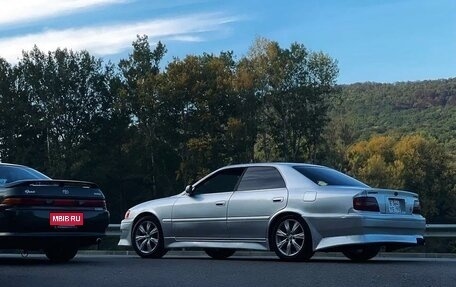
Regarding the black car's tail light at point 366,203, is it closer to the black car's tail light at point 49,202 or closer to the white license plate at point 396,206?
the white license plate at point 396,206

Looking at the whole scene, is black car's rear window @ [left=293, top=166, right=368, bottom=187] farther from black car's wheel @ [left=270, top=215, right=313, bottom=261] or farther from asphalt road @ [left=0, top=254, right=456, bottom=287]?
asphalt road @ [left=0, top=254, right=456, bottom=287]

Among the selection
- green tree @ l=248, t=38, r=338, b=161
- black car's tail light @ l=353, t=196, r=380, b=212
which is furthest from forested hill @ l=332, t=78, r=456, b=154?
black car's tail light @ l=353, t=196, r=380, b=212

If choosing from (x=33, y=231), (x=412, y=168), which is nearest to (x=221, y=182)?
(x=33, y=231)

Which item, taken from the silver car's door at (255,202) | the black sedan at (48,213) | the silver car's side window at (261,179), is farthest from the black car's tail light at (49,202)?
the silver car's side window at (261,179)

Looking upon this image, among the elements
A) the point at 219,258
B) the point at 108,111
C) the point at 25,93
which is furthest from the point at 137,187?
the point at 219,258

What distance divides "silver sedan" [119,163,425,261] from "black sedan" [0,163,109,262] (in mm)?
1080

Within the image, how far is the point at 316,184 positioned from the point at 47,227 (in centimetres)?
348

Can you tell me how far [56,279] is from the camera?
831 centimetres

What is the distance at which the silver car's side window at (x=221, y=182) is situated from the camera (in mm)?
11734

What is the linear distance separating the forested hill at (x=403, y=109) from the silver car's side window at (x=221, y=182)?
193 feet

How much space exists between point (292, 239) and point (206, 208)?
5.28 feet

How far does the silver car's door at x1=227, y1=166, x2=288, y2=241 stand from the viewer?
10875mm

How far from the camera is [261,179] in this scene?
11430 mm

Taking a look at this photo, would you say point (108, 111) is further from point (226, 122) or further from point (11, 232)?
point (11, 232)
